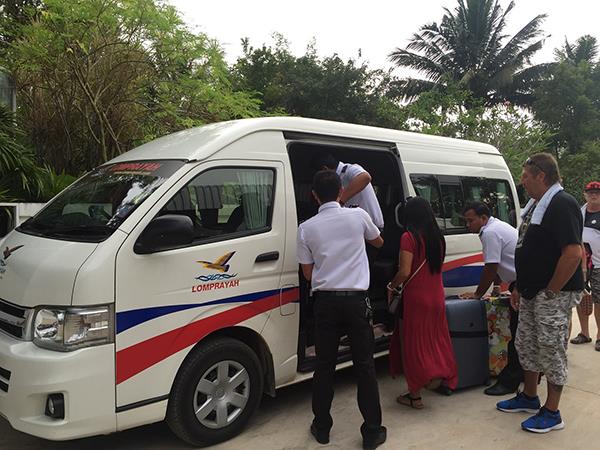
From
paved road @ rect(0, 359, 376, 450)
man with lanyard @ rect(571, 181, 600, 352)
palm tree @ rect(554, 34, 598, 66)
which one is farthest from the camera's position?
palm tree @ rect(554, 34, 598, 66)

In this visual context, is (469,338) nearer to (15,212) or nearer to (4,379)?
(4,379)

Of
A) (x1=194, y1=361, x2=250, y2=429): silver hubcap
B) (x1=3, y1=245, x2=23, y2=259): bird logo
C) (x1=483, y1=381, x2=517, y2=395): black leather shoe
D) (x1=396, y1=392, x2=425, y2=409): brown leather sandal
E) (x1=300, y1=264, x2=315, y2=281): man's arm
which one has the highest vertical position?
(x1=3, y1=245, x2=23, y2=259): bird logo

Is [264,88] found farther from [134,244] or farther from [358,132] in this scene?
[134,244]

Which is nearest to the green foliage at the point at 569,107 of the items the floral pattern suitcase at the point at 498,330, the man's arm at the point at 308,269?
the floral pattern suitcase at the point at 498,330

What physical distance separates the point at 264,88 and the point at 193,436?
22702 mm

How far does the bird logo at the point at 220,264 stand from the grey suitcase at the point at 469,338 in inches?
81.5

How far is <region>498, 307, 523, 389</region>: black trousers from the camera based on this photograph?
4379 mm

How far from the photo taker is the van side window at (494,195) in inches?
233

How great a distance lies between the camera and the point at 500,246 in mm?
4520

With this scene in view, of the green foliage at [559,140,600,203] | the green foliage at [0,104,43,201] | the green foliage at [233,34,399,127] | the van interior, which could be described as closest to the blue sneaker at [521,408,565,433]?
the van interior

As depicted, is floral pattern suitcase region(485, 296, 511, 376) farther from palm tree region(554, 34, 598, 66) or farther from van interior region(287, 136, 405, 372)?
palm tree region(554, 34, 598, 66)

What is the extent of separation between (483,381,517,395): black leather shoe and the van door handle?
228 cm

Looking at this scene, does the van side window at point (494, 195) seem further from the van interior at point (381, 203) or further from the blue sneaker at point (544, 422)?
the blue sneaker at point (544, 422)

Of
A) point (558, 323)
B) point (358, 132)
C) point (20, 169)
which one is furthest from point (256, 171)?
point (20, 169)
